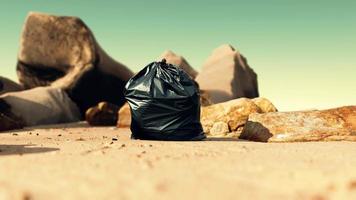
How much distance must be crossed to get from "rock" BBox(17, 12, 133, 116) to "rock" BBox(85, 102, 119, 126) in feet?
6.10

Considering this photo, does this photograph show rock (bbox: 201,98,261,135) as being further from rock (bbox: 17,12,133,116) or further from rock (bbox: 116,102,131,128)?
rock (bbox: 17,12,133,116)

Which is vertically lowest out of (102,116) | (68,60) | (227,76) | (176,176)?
(102,116)

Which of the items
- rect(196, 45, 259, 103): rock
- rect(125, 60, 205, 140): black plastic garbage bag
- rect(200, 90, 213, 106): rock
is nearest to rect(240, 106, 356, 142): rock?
rect(125, 60, 205, 140): black plastic garbage bag

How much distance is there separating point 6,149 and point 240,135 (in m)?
2.44

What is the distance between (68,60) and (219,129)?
6.30 metres

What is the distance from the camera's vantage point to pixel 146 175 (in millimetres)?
2092

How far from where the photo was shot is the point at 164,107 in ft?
14.4

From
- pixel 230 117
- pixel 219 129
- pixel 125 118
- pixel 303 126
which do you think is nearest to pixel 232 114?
pixel 230 117

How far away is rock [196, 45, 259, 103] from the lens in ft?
38.3

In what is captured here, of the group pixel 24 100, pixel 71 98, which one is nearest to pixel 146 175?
pixel 24 100

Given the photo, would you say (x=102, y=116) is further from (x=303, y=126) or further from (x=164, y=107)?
(x=303, y=126)

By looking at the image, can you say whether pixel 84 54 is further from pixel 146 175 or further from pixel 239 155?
pixel 146 175

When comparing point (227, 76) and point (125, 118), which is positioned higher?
point (125, 118)

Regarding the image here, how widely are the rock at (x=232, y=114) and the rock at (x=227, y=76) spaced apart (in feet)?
18.2
